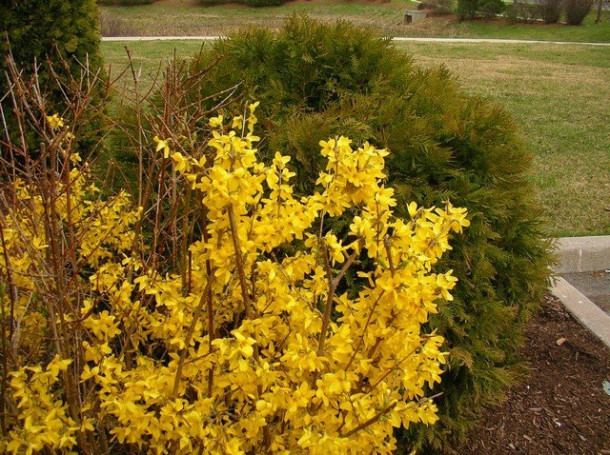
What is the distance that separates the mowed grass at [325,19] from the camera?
23.3 metres

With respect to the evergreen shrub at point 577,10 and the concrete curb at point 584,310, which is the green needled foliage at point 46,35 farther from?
the evergreen shrub at point 577,10

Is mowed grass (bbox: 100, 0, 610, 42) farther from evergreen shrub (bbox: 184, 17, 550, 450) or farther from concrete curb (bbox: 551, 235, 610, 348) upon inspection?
evergreen shrub (bbox: 184, 17, 550, 450)

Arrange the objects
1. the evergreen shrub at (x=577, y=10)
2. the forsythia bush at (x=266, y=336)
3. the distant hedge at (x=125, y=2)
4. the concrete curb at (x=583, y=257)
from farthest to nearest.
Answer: the distant hedge at (x=125, y=2)
the evergreen shrub at (x=577, y=10)
the concrete curb at (x=583, y=257)
the forsythia bush at (x=266, y=336)

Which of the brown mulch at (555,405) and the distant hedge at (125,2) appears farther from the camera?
the distant hedge at (125,2)

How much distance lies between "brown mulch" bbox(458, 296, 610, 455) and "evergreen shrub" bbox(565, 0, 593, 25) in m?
25.4

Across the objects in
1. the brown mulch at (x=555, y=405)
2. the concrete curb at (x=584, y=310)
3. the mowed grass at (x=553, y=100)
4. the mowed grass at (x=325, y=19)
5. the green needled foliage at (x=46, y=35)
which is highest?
the mowed grass at (x=325, y=19)

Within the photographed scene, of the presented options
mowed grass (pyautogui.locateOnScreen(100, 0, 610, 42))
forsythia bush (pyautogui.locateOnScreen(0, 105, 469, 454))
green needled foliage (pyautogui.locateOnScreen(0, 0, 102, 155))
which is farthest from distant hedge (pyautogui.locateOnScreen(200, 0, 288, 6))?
forsythia bush (pyautogui.locateOnScreen(0, 105, 469, 454))

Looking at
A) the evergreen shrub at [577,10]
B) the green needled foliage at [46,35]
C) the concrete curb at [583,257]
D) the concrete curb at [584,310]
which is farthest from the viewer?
the evergreen shrub at [577,10]

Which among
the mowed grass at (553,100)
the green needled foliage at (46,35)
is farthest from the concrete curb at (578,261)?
the green needled foliage at (46,35)

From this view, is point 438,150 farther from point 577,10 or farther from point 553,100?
point 577,10

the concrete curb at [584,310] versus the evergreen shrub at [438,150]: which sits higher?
the evergreen shrub at [438,150]

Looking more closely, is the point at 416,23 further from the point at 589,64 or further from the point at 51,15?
the point at 51,15

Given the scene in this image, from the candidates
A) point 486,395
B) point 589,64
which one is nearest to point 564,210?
point 486,395

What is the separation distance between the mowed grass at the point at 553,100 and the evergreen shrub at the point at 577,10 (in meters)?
7.22
